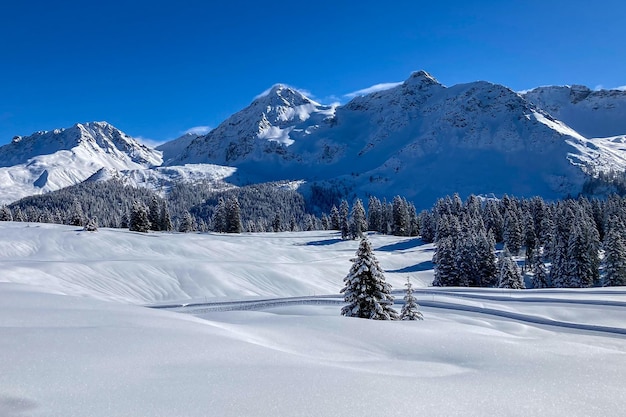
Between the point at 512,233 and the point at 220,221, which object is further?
the point at 220,221

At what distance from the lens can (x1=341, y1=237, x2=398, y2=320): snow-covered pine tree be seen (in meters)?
18.7

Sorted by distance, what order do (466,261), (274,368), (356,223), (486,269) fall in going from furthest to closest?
(356,223), (486,269), (466,261), (274,368)

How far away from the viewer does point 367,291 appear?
62.7ft

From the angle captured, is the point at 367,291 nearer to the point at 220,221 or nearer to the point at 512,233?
the point at 512,233

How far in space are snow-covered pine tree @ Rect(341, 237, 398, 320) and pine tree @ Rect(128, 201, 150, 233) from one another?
61052 millimetres

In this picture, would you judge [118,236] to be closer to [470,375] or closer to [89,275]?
[89,275]

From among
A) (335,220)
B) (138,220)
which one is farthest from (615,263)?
(138,220)

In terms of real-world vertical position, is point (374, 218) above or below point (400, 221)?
above

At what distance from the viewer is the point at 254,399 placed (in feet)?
14.4

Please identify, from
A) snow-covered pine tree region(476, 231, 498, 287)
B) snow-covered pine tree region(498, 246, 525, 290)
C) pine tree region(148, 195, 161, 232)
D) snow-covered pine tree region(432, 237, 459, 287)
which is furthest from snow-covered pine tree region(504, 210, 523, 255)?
pine tree region(148, 195, 161, 232)

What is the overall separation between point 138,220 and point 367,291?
204ft

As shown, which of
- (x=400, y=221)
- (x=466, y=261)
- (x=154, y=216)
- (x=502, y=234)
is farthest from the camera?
(x=400, y=221)

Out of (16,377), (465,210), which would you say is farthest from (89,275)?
(465,210)

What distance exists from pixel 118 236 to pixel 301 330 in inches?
2214
